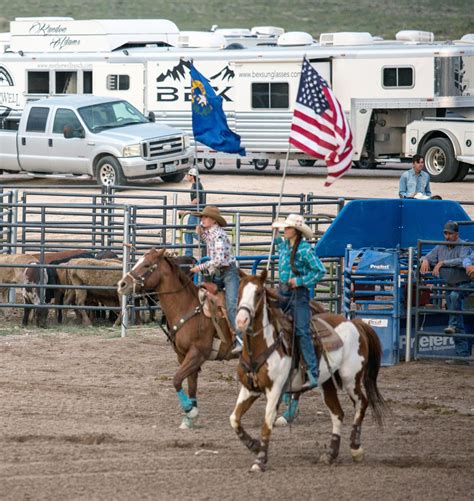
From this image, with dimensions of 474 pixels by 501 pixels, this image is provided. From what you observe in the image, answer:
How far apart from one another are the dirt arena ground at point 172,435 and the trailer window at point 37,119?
1221cm

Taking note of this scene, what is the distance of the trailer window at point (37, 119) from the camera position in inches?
1041

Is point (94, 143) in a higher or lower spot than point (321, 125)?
higher

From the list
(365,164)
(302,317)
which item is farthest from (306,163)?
(302,317)

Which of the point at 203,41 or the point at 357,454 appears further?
the point at 203,41

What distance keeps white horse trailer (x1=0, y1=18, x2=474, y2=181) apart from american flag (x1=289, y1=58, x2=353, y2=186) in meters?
14.5

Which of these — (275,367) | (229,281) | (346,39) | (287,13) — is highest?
(287,13)

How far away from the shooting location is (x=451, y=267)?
1377cm

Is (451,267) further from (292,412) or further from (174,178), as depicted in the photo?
(174,178)

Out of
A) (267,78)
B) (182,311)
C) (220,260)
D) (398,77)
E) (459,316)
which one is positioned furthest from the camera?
(267,78)

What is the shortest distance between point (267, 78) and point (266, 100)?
485mm

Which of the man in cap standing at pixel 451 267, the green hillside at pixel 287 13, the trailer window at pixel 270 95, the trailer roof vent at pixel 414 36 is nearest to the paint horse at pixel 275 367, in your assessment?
the man in cap standing at pixel 451 267

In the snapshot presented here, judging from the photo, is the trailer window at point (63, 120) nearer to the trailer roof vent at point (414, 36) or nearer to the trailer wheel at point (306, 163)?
the trailer wheel at point (306, 163)

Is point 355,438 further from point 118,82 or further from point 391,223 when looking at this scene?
point 118,82

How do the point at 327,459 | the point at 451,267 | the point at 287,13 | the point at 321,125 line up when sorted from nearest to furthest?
1. the point at 327,459
2. the point at 321,125
3. the point at 451,267
4. the point at 287,13
